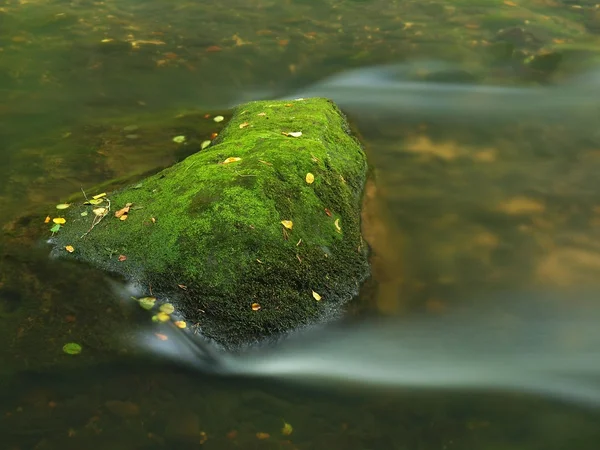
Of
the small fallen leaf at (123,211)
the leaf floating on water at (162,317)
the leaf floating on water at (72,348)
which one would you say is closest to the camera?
the leaf floating on water at (72,348)

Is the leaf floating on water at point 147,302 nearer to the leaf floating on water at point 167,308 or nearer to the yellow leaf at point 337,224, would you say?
the leaf floating on water at point 167,308

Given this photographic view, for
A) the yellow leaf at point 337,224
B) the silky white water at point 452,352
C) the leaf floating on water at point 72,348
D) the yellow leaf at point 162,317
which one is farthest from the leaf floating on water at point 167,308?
the yellow leaf at point 337,224

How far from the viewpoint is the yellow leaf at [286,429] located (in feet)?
10.2

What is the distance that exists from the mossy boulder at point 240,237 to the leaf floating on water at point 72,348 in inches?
21.2

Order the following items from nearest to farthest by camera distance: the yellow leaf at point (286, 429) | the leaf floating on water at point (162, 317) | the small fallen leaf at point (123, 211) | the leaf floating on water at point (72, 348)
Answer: the yellow leaf at point (286, 429)
the leaf floating on water at point (72, 348)
the leaf floating on water at point (162, 317)
the small fallen leaf at point (123, 211)

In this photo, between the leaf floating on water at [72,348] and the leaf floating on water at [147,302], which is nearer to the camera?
the leaf floating on water at [72,348]

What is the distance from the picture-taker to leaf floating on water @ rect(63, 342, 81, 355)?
3404mm

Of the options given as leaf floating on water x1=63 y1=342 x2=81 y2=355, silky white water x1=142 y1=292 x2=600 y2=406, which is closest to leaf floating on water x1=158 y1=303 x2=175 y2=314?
silky white water x1=142 y1=292 x2=600 y2=406

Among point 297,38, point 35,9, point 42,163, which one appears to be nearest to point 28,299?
point 42,163

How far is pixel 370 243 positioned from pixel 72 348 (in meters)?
2.17

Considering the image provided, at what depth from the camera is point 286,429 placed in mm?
3133

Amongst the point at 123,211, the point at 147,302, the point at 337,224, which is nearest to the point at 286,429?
the point at 147,302

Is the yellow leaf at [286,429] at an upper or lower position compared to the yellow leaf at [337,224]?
lower

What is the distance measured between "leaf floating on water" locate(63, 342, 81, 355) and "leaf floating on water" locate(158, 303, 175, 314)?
1.73 feet
